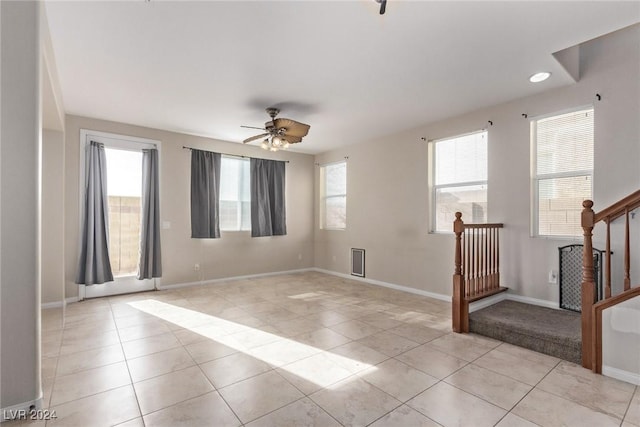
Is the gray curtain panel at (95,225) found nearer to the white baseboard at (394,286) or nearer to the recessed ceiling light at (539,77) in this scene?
the white baseboard at (394,286)

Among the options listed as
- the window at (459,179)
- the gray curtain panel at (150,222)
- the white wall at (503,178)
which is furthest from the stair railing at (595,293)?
the gray curtain panel at (150,222)

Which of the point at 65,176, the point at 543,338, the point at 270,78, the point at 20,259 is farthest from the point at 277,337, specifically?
the point at 65,176

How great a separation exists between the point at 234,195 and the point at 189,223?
1.01 meters

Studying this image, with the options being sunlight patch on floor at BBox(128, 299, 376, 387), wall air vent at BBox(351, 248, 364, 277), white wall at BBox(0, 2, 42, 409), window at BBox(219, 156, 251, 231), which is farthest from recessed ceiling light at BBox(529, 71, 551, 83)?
window at BBox(219, 156, 251, 231)

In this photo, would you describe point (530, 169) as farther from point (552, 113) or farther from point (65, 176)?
point (65, 176)

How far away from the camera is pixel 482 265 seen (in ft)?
12.4

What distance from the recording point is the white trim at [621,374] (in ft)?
7.39

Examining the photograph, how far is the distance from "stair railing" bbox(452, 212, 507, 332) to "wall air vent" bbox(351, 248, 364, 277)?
236 cm

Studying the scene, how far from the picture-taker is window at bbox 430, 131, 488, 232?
14.0 feet

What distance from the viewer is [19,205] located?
6.18ft

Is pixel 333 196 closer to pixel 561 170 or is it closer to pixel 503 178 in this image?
pixel 503 178

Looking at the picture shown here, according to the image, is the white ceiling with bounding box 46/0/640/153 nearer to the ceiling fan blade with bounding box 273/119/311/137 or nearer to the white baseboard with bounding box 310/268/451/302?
the ceiling fan blade with bounding box 273/119/311/137

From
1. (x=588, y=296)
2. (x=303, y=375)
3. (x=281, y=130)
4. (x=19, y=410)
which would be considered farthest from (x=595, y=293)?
(x=19, y=410)

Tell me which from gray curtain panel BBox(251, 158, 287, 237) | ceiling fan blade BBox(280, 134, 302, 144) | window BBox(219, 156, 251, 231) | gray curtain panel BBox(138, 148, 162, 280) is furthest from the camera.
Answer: gray curtain panel BBox(251, 158, 287, 237)
